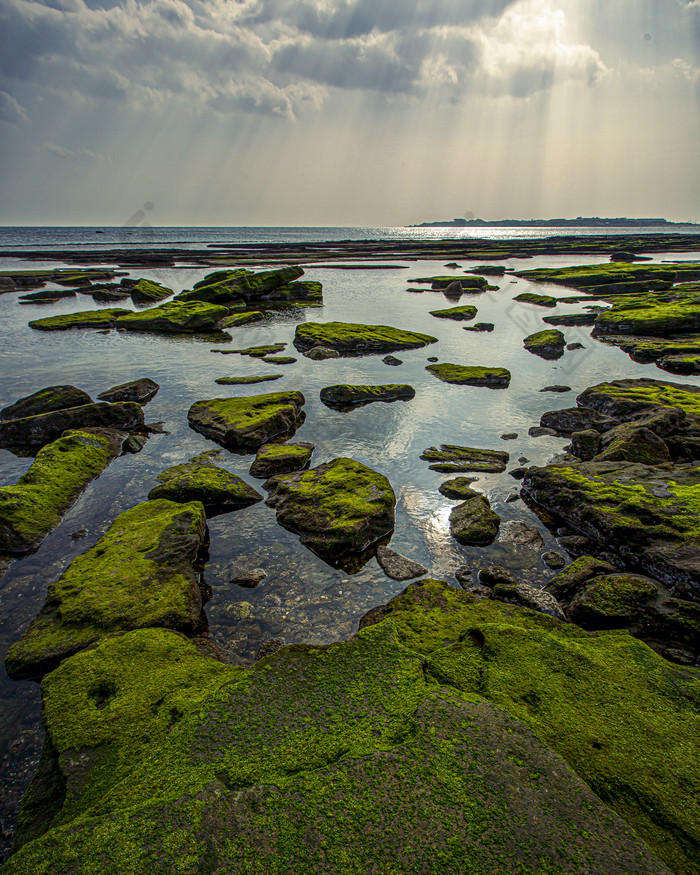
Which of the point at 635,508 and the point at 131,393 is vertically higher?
the point at 635,508

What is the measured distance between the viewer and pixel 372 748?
338cm

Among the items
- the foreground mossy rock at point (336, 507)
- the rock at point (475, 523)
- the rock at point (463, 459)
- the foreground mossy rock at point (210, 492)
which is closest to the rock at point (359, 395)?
the rock at point (463, 459)

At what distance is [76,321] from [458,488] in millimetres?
26987

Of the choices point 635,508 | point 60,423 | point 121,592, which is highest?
point 635,508

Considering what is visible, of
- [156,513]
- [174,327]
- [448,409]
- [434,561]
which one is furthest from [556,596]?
[174,327]

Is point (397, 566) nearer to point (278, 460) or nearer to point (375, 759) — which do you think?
point (375, 759)

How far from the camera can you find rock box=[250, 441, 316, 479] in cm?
989

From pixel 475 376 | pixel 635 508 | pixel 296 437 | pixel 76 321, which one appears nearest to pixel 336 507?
pixel 296 437

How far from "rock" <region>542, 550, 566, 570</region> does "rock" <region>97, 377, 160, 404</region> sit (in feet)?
41.6

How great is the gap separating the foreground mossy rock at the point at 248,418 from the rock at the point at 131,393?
2.40 meters

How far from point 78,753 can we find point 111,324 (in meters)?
28.4

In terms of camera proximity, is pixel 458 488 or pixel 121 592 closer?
pixel 121 592

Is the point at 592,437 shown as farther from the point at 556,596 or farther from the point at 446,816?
the point at 446,816

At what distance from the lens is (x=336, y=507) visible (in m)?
7.91
